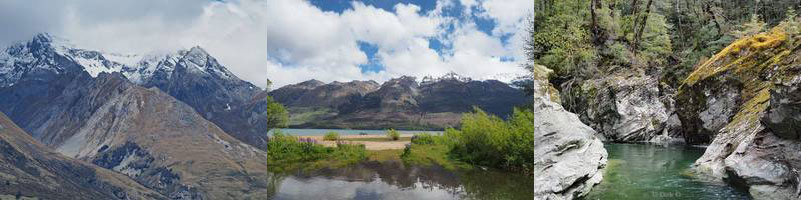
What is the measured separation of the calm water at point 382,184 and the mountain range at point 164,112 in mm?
351

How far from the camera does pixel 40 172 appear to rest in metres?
6.36

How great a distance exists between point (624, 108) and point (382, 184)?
7.15 metres

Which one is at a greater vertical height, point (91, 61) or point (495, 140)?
point (91, 61)

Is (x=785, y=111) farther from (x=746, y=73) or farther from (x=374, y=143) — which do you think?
(x=374, y=143)

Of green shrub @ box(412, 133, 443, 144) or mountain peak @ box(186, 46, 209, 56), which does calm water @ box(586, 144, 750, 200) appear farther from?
mountain peak @ box(186, 46, 209, 56)

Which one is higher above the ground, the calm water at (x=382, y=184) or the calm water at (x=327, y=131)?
the calm water at (x=327, y=131)

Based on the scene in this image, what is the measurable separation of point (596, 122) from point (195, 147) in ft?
23.5

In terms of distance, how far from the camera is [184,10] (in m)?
9.25

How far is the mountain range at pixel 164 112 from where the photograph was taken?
3584 mm

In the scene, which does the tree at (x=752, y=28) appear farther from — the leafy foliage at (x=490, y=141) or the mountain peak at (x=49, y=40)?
the mountain peak at (x=49, y=40)

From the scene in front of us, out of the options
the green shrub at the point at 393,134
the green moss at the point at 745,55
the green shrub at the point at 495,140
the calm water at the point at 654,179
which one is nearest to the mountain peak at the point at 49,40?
the green shrub at the point at 393,134

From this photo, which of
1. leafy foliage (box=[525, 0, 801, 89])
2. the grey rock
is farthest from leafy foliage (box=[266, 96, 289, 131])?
the grey rock

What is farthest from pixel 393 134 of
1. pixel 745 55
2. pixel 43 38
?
pixel 745 55

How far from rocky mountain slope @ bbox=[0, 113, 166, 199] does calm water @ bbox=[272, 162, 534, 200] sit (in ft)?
15.6
